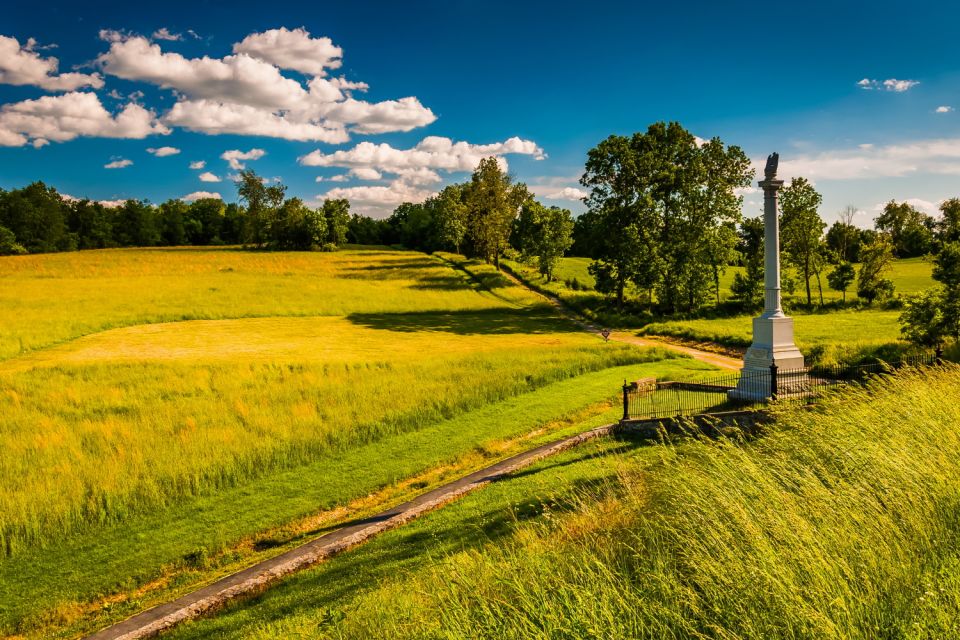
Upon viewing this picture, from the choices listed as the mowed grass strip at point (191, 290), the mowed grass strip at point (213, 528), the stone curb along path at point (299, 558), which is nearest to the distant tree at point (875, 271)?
the mowed grass strip at point (191, 290)

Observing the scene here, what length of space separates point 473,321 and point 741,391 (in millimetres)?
33931

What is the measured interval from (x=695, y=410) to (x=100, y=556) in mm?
18866

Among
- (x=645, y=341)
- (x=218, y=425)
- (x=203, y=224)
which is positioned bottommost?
(x=218, y=425)

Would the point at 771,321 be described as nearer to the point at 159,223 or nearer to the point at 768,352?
the point at 768,352

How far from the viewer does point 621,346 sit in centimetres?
3453

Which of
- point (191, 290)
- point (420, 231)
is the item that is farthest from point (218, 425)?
point (420, 231)

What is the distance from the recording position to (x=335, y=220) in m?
130

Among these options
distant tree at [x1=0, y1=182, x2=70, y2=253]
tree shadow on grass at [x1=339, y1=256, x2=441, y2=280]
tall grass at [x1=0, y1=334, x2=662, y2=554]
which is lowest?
tall grass at [x1=0, y1=334, x2=662, y2=554]

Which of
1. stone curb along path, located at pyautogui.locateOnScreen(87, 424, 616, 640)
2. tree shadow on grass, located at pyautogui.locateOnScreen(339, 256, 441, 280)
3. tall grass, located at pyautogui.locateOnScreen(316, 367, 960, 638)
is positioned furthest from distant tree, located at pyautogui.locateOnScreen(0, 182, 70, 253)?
tall grass, located at pyautogui.locateOnScreen(316, 367, 960, 638)

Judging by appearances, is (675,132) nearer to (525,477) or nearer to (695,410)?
(695,410)

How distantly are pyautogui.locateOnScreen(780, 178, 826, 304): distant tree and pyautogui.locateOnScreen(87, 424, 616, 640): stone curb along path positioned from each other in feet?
140

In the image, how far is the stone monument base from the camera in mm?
22125

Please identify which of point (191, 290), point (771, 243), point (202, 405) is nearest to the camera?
point (771, 243)

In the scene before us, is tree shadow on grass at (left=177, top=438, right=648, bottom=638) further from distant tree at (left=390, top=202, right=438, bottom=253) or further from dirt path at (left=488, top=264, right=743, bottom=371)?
distant tree at (left=390, top=202, right=438, bottom=253)
